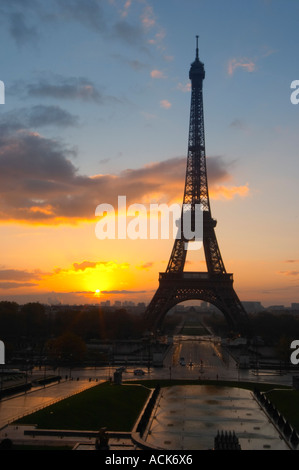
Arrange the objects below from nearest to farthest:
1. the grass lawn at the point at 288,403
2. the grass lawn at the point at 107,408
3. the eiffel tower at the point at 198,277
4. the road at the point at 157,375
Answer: the grass lawn at the point at 107,408 < the grass lawn at the point at 288,403 < the road at the point at 157,375 < the eiffel tower at the point at 198,277

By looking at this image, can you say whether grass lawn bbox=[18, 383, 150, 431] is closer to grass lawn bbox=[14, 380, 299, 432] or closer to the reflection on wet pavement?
grass lawn bbox=[14, 380, 299, 432]

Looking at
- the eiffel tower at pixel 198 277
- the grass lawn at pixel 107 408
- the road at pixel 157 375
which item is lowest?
the road at pixel 157 375

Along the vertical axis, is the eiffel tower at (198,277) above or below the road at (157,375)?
above

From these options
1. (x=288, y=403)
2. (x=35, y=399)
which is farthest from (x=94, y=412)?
(x=288, y=403)

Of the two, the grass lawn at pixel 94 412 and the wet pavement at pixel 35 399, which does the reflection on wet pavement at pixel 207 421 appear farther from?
the wet pavement at pixel 35 399

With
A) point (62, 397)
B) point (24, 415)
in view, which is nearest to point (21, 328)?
point (62, 397)

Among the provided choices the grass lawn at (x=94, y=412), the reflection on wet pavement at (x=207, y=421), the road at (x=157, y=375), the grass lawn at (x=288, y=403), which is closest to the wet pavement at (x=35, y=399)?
the road at (x=157, y=375)

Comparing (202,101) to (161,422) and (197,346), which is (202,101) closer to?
(197,346)
